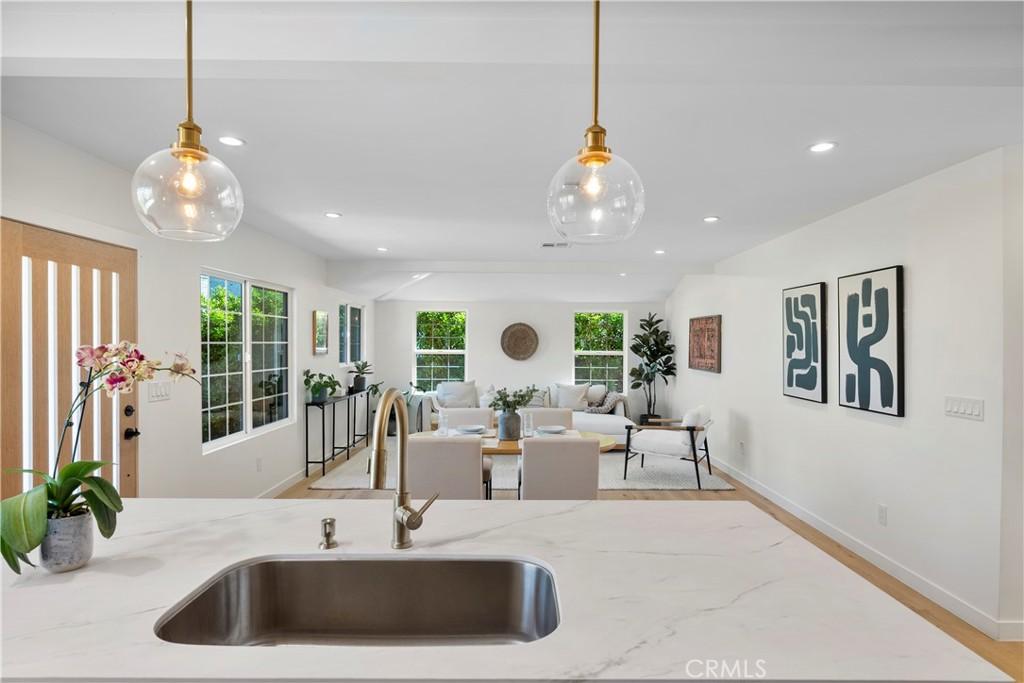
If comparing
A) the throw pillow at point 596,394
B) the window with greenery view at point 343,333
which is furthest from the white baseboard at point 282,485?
the throw pillow at point 596,394

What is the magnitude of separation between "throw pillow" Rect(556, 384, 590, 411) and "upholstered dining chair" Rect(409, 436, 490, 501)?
14.6 ft

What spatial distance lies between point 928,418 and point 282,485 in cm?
480

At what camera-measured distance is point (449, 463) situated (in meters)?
3.23

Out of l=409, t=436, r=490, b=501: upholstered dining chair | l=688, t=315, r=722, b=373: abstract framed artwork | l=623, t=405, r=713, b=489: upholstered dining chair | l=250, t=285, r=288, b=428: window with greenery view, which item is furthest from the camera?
l=688, t=315, r=722, b=373: abstract framed artwork

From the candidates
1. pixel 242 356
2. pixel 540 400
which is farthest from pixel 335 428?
pixel 540 400

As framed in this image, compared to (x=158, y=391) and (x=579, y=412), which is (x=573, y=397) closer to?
(x=579, y=412)

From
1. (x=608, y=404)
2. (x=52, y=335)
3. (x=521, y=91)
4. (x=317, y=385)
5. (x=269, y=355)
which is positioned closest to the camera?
(x=521, y=91)

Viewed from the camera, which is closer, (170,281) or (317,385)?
(170,281)

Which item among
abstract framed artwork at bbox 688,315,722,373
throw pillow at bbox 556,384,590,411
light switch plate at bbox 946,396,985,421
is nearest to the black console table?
throw pillow at bbox 556,384,590,411

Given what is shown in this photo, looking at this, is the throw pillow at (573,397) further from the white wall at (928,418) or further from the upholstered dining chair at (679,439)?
the white wall at (928,418)

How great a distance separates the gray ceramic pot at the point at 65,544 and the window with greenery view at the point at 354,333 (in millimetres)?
5911

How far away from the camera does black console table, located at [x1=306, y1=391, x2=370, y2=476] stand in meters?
5.29

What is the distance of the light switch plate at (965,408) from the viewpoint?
99.3 inches

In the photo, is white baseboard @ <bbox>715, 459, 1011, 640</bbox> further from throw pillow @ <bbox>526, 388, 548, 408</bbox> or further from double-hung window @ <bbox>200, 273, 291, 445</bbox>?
double-hung window @ <bbox>200, 273, 291, 445</bbox>
